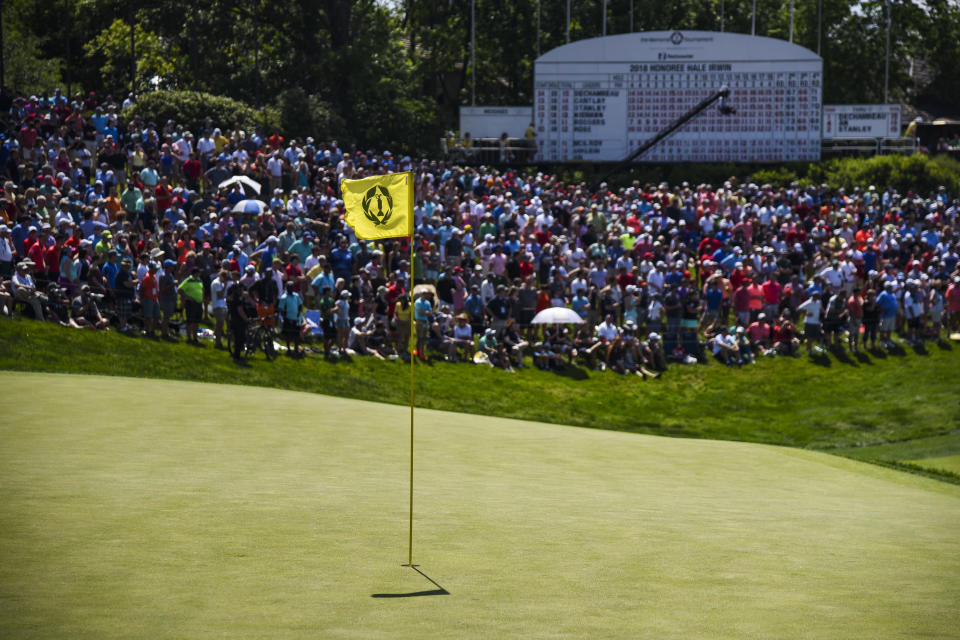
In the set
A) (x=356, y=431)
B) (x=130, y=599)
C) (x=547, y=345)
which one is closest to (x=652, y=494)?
(x=356, y=431)

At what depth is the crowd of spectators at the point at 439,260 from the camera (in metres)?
25.2

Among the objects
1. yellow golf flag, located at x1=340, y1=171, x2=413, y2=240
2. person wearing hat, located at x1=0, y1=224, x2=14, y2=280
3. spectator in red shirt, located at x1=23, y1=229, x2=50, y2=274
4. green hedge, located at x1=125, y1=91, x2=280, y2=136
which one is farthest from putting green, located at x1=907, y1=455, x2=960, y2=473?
green hedge, located at x1=125, y1=91, x2=280, y2=136

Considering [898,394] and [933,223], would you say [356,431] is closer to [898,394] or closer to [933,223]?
[898,394]

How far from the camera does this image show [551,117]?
46.1m

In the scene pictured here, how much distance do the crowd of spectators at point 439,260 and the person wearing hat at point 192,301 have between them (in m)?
0.04

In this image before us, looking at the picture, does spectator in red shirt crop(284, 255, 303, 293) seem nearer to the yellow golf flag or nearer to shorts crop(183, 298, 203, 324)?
shorts crop(183, 298, 203, 324)

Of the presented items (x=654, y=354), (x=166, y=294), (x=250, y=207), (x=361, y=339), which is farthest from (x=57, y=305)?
(x=654, y=354)

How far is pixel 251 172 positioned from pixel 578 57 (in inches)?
682

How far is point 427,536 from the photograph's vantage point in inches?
437

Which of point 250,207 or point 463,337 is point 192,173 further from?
point 463,337

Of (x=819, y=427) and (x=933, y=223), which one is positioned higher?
(x=933, y=223)

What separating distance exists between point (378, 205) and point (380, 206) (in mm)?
20

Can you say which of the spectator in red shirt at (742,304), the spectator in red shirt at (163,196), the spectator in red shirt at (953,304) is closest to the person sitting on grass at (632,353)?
the spectator in red shirt at (742,304)

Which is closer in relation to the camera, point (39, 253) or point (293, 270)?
point (39, 253)
